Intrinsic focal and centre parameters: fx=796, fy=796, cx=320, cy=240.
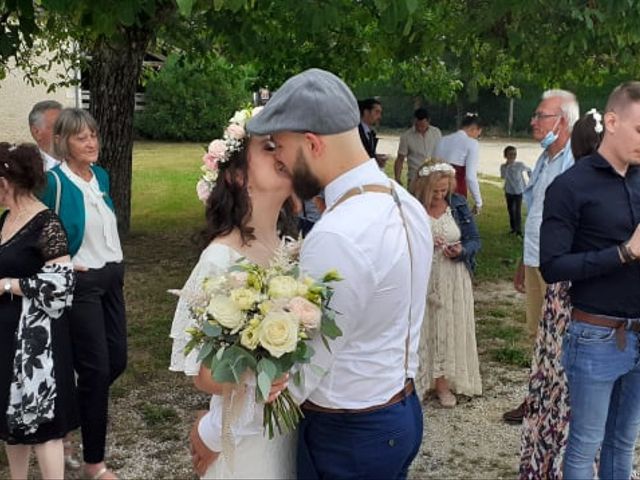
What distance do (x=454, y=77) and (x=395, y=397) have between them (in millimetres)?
12588

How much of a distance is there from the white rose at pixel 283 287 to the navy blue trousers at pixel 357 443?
0.39 m

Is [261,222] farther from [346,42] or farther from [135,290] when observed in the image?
[346,42]

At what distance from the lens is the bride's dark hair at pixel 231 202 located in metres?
2.82

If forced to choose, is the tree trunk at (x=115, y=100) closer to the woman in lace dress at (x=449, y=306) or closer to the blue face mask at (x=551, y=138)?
the woman in lace dress at (x=449, y=306)

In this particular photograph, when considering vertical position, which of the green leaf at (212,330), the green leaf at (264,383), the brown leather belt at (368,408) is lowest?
the brown leather belt at (368,408)

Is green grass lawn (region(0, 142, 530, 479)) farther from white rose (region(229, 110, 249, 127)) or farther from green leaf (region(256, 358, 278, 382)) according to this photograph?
green leaf (region(256, 358, 278, 382))

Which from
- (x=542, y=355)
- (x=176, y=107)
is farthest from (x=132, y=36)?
(x=176, y=107)

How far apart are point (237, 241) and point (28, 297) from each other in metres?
1.40

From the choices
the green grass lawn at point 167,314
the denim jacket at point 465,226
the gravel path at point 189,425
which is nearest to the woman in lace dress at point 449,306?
the denim jacket at point 465,226

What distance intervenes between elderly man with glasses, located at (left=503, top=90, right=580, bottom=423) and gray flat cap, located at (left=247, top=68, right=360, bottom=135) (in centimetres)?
285

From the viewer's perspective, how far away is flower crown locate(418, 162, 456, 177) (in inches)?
208

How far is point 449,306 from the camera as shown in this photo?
5.53 metres

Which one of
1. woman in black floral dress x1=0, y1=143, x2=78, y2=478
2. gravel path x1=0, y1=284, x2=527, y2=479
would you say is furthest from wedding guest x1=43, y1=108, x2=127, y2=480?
gravel path x1=0, y1=284, x2=527, y2=479

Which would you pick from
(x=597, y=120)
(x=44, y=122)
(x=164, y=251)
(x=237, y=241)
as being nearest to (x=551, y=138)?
(x=597, y=120)
